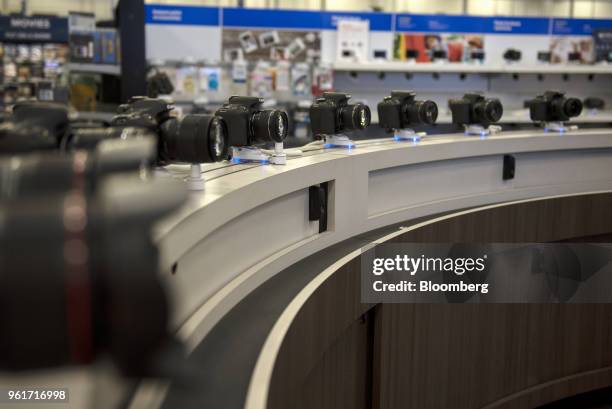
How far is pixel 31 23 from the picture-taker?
7.44 metres

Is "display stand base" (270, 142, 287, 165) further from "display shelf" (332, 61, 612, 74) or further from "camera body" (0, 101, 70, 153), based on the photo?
"display shelf" (332, 61, 612, 74)

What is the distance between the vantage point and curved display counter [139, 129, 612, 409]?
4.71 feet

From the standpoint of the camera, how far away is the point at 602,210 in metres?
3.49

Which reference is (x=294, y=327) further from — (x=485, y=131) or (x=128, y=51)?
(x=128, y=51)

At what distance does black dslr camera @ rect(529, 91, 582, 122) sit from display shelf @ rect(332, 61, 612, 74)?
317 cm

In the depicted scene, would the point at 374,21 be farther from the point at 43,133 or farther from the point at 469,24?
the point at 43,133

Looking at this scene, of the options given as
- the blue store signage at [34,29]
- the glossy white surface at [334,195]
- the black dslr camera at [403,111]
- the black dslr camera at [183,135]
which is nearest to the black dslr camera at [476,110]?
the glossy white surface at [334,195]

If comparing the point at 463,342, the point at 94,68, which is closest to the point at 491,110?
the point at 463,342

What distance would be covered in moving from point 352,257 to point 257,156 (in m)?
0.45

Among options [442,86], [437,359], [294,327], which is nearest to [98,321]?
[294,327]

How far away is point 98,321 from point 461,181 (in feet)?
9.11

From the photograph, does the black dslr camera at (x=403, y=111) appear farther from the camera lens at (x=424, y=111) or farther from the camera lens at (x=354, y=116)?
the camera lens at (x=354, y=116)

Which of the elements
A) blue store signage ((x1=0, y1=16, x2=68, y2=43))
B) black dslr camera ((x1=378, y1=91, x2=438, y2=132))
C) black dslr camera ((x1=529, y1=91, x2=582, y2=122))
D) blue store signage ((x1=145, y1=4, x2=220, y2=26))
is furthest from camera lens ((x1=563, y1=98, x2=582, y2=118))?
blue store signage ((x1=0, y1=16, x2=68, y2=43))

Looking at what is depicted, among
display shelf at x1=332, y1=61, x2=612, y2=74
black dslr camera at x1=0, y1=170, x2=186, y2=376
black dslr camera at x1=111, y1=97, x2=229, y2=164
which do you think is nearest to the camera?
black dslr camera at x1=0, y1=170, x2=186, y2=376
